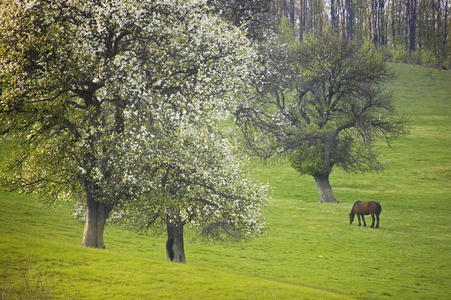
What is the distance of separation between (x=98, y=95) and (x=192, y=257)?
15.1 meters

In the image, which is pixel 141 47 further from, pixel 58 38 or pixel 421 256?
pixel 421 256

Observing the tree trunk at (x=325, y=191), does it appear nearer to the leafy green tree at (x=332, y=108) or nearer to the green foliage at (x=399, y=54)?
the leafy green tree at (x=332, y=108)

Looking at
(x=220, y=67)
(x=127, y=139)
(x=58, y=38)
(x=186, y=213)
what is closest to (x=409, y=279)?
(x=186, y=213)

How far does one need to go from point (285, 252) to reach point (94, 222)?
1685 centimetres

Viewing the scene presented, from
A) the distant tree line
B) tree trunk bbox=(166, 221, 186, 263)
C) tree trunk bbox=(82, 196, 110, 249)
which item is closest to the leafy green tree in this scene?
tree trunk bbox=(166, 221, 186, 263)

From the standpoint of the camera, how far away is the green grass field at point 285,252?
17547 mm

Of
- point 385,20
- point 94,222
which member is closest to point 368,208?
point 94,222

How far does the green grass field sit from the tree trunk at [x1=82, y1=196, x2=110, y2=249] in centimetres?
98

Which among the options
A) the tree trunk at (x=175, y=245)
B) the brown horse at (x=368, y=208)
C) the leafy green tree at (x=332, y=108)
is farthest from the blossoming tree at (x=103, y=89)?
the leafy green tree at (x=332, y=108)

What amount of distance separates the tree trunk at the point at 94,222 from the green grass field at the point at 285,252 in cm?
98

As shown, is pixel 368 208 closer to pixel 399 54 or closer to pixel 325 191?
pixel 325 191

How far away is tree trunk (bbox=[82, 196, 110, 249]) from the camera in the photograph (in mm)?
23516

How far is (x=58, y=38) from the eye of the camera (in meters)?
20.4

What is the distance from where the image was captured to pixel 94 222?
78.1ft
